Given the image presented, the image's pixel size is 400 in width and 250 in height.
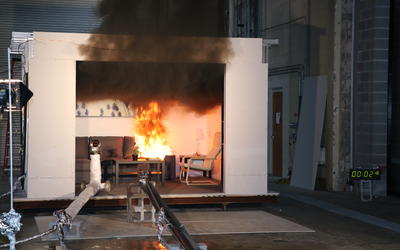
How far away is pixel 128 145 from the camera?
11633mm

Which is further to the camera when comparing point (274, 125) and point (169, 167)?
point (274, 125)

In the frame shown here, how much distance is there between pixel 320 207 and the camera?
377 inches

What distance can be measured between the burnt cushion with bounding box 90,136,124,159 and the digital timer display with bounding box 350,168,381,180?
4.00m

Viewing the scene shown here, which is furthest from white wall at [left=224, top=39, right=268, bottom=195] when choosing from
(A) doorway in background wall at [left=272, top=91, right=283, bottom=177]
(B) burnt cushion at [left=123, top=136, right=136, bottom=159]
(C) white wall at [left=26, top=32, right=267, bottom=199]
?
(A) doorway in background wall at [left=272, top=91, right=283, bottom=177]

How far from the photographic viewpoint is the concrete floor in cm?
659

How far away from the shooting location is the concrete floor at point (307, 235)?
21.6 ft

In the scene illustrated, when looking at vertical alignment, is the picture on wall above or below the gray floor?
above

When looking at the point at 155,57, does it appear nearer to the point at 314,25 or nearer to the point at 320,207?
the point at 320,207

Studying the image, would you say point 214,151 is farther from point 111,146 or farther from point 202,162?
point 111,146

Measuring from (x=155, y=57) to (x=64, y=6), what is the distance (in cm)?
959

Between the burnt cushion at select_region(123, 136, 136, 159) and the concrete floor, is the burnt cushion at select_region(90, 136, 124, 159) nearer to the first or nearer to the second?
the burnt cushion at select_region(123, 136, 136, 159)

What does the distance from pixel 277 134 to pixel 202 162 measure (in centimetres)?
323

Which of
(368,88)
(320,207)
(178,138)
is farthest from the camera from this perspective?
(178,138)

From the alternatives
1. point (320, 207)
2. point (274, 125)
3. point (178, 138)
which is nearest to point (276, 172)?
point (274, 125)
